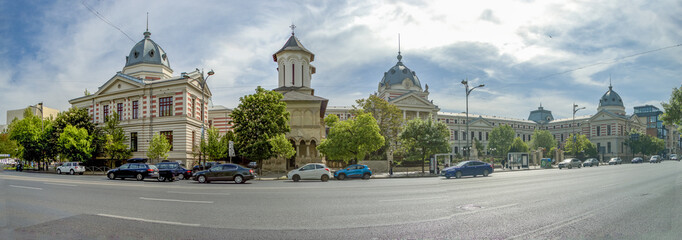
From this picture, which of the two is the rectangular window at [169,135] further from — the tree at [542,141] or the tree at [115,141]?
the tree at [542,141]

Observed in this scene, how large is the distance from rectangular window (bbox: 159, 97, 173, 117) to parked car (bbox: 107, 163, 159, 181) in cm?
1826

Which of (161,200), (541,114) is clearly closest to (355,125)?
(161,200)

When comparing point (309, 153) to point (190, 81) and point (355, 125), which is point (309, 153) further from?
point (190, 81)

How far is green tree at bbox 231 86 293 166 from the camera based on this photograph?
34.5 m

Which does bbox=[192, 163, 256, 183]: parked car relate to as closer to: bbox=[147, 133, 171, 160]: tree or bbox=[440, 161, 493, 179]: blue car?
bbox=[440, 161, 493, 179]: blue car

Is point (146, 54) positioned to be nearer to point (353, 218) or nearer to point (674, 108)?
point (353, 218)

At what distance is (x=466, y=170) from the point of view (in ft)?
97.9

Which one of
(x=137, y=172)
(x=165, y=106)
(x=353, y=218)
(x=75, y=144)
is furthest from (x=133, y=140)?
(x=353, y=218)

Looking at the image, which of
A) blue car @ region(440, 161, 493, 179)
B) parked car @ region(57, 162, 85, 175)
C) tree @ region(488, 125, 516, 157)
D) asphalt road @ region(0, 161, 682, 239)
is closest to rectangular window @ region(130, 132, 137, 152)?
parked car @ region(57, 162, 85, 175)

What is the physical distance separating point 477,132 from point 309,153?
7831cm

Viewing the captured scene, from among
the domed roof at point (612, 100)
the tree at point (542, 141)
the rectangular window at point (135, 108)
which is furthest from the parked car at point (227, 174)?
the domed roof at point (612, 100)

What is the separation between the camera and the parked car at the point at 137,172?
26750mm

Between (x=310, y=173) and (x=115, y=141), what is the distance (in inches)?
1177

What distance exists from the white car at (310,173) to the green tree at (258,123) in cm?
782
